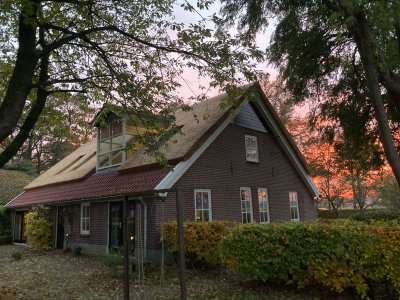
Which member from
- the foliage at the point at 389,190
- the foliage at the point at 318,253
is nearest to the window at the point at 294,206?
the foliage at the point at 318,253

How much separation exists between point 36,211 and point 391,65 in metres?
19.6

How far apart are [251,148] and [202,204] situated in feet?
16.0

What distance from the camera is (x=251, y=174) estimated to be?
17.8 metres

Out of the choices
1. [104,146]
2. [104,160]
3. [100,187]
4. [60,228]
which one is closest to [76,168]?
[60,228]

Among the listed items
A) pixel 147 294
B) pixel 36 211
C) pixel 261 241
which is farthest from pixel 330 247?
pixel 36 211

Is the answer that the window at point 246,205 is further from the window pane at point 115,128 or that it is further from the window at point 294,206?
the window pane at point 115,128

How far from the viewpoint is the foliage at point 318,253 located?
23.8 ft

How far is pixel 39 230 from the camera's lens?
19.9 meters

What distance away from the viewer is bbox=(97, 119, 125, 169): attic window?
17.6 meters

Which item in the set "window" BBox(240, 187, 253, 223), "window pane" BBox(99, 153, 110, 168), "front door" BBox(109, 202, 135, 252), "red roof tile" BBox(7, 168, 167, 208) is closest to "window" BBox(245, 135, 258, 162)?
"window" BBox(240, 187, 253, 223)

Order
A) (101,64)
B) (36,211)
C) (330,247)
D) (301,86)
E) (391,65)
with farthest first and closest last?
(36,211) → (301,86) → (391,65) → (101,64) → (330,247)

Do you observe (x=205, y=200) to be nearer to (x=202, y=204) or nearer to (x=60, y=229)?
Answer: (x=202, y=204)

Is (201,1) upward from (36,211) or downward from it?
upward

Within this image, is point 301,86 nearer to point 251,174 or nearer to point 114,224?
point 251,174
